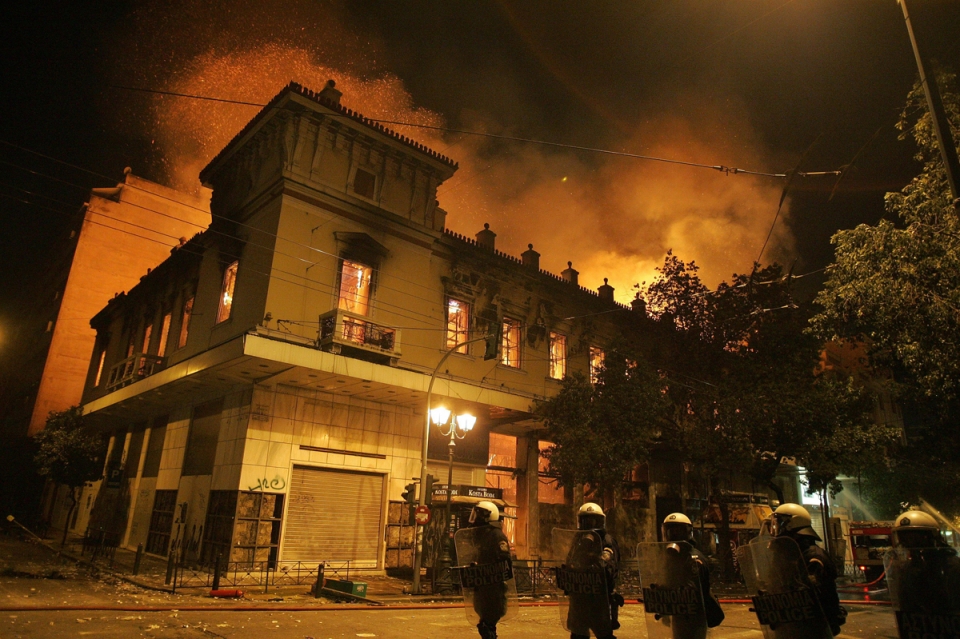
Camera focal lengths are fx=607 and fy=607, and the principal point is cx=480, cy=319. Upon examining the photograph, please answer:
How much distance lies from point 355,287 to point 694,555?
15.6 meters

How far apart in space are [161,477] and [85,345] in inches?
790

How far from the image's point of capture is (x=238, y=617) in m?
10.8

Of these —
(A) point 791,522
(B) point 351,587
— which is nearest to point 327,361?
(B) point 351,587

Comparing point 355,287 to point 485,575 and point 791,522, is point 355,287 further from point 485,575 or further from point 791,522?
point 791,522

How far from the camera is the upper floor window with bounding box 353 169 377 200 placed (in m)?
20.4

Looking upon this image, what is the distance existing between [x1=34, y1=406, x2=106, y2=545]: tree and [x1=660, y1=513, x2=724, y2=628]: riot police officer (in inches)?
1099

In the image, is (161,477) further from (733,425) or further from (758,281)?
(758,281)

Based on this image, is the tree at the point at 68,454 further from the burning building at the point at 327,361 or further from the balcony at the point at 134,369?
the burning building at the point at 327,361

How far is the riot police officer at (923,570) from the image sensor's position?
5.16 metres

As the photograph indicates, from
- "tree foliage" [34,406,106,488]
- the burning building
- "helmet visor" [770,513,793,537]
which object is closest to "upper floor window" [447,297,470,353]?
the burning building

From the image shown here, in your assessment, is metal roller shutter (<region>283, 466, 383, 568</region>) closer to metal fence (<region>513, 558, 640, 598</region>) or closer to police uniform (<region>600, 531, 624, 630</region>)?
metal fence (<region>513, 558, 640, 598</region>)

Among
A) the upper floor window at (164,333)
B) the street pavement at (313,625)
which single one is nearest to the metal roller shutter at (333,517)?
the street pavement at (313,625)

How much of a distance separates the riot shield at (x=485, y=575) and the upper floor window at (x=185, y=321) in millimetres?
19920

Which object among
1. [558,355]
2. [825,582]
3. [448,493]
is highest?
[558,355]
